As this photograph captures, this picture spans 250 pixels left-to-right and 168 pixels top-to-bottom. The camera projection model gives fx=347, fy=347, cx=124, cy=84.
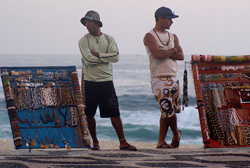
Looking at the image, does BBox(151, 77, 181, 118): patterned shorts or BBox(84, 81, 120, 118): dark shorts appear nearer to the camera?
BBox(151, 77, 181, 118): patterned shorts

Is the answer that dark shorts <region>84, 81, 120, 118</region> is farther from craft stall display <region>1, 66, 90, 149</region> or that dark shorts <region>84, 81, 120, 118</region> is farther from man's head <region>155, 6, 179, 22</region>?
man's head <region>155, 6, 179, 22</region>

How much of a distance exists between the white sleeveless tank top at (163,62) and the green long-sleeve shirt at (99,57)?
571 mm

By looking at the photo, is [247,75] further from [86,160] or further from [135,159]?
[86,160]

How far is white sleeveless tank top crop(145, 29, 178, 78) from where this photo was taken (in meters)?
5.10

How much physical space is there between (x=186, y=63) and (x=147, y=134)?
9.57 metres

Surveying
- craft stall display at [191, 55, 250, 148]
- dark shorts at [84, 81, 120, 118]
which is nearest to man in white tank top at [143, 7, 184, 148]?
craft stall display at [191, 55, 250, 148]

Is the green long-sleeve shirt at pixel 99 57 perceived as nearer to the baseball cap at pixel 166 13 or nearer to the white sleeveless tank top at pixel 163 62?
the white sleeveless tank top at pixel 163 62

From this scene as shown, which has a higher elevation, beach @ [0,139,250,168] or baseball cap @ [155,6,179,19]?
baseball cap @ [155,6,179,19]

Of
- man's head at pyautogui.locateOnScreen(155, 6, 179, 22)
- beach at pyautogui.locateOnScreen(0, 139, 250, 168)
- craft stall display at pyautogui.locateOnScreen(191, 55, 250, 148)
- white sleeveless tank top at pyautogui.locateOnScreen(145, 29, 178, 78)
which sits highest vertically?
man's head at pyautogui.locateOnScreen(155, 6, 179, 22)

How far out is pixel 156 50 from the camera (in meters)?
5.04

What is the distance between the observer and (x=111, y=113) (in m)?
5.22

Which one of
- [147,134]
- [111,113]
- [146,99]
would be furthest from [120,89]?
[111,113]

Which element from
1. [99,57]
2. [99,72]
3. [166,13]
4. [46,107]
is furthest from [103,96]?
[166,13]

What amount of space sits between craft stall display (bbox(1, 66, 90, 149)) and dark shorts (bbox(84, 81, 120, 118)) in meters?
0.32
